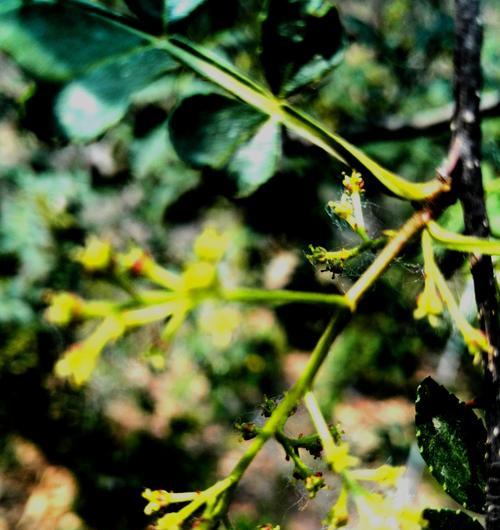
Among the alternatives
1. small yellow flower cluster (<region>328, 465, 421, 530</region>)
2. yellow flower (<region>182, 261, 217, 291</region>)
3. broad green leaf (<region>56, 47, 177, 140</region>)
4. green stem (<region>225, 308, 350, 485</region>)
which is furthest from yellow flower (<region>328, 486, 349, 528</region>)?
broad green leaf (<region>56, 47, 177, 140</region>)

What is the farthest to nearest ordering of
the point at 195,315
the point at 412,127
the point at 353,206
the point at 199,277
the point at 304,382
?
1. the point at 195,315
2. the point at 412,127
3. the point at 353,206
4. the point at 304,382
5. the point at 199,277

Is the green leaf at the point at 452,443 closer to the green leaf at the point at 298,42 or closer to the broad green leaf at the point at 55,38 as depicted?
the green leaf at the point at 298,42

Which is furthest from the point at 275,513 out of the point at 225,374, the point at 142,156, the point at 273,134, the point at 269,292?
the point at 269,292

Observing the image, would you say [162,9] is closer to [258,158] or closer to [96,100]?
[96,100]

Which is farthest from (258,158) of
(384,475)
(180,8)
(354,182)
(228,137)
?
(384,475)

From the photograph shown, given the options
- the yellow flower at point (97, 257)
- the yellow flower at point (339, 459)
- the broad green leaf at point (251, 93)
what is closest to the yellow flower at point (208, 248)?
the yellow flower at point (97, 257)
